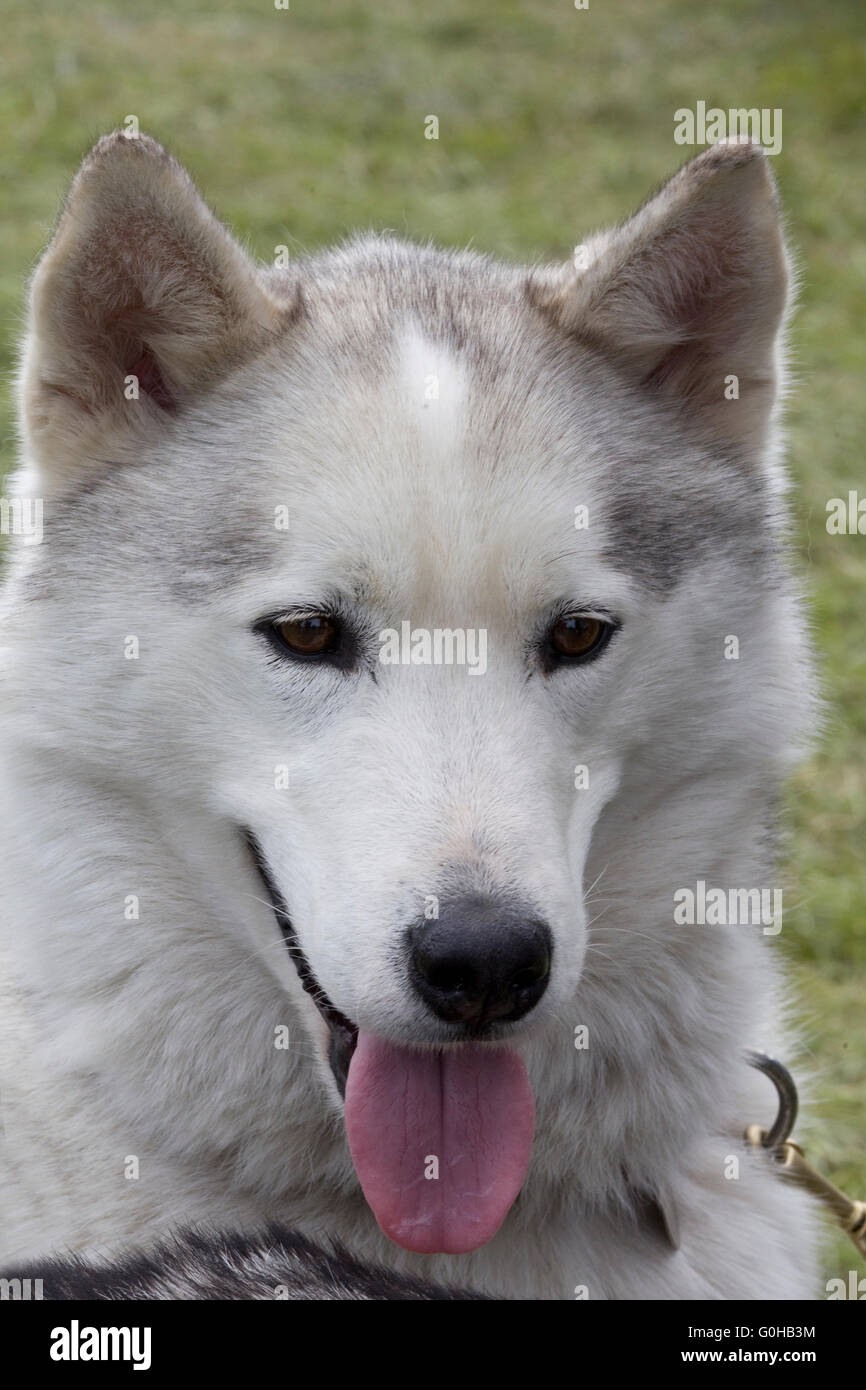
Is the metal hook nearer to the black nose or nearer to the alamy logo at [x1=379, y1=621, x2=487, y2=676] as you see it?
the black nose

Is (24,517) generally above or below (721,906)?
above

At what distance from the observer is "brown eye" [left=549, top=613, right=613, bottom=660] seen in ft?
9.96

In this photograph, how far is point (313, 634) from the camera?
297 centimetres

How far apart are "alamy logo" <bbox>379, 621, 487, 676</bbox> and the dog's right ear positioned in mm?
764

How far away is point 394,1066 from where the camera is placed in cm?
296

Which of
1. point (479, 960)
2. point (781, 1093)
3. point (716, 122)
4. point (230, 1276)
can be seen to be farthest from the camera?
point (716, 122)

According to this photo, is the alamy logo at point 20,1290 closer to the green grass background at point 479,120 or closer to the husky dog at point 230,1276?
the husky dog at point 230,1276

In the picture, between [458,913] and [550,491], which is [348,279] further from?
[458,913]

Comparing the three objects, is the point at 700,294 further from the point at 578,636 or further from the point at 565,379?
the point at 578,636

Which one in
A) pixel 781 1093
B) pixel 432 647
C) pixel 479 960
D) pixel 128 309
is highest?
pixel 128 309

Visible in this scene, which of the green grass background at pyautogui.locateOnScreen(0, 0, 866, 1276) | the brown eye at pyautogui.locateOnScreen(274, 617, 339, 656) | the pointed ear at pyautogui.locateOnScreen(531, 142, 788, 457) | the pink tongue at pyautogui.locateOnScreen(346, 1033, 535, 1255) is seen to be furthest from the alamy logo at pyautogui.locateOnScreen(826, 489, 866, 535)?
the pink tongue at pyautogui.locateOnScreen(346, 1033, 535, 1255)

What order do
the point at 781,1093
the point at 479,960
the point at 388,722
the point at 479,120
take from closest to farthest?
the point at 479,960 < the point at 388,722 < the point at 781,1093 < the point at 479,120

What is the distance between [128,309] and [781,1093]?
235cm

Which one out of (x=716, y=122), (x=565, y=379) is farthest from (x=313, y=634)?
(x=716, y=122)
